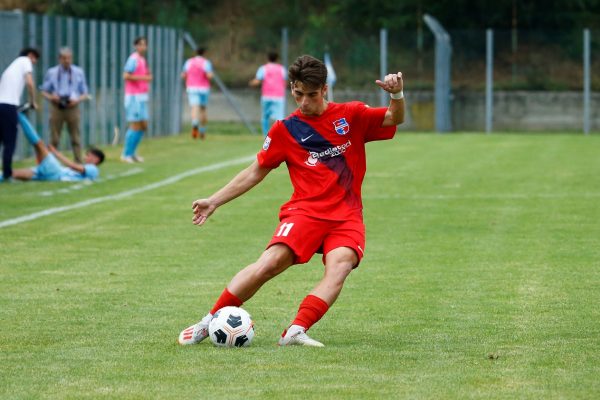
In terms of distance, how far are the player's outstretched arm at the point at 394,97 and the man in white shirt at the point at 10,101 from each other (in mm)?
12654

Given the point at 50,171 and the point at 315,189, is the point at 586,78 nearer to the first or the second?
the point at 50,171

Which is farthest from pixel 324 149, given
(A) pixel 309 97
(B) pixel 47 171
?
(B) pixel 47 171

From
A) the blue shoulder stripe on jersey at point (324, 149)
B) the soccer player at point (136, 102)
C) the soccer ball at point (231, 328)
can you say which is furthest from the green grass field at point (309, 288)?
the soccer player at point (136, 102)

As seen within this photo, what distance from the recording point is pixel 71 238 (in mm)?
13234

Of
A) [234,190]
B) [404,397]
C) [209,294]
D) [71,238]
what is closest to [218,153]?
[71,238]

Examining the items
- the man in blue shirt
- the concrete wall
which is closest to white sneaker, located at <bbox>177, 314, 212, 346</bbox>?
the man in blue shirt

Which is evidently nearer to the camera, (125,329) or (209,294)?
(125,329)

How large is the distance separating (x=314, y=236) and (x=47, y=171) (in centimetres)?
1282

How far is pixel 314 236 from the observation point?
24.9 ft

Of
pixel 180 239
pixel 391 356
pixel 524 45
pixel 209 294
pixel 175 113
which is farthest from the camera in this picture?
pixel 524 45

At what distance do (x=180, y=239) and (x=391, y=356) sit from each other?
6.28 metres

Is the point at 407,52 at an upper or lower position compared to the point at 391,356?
upper

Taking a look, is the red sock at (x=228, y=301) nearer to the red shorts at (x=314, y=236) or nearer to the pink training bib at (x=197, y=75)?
the red shorts at (x=314, y=236)

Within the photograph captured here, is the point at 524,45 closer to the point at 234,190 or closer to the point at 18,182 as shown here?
the point at 18,182
